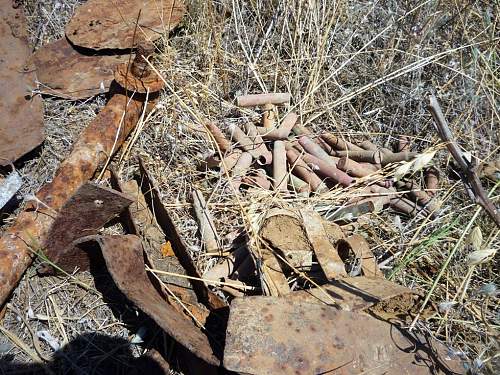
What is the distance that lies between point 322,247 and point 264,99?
1380 millimetres

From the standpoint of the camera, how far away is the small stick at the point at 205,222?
125 inches

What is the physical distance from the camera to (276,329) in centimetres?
235

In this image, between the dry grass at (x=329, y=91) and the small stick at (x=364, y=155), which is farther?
the small stick at (x=364, y=155)

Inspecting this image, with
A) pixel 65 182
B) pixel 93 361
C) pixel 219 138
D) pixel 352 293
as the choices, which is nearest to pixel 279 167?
pixel 219 138

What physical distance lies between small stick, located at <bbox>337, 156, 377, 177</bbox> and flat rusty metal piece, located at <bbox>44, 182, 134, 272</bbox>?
136cm

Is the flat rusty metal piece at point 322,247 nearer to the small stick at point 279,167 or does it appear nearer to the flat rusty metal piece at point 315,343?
the flat rusty metal piece at point 315,343

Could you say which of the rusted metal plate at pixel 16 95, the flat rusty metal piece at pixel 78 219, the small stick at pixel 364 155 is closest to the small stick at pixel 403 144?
the small stick at pixel 364 155

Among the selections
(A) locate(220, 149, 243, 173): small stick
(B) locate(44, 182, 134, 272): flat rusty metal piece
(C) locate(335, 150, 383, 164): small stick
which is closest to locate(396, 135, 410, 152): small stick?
(C) locate(335, 150, 383, 164): small stick

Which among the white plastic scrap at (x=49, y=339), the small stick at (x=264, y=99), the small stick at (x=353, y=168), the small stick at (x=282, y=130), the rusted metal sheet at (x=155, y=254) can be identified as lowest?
the white plastic scrap at (x=49, y=339)

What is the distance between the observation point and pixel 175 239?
315 centimetres

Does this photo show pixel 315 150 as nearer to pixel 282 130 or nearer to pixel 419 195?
pixel 282 130

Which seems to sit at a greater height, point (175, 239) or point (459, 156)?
point (459, 156)

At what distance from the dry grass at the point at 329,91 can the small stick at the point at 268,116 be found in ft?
0.36

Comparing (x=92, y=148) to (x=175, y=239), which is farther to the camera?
(x=92, y=148)
